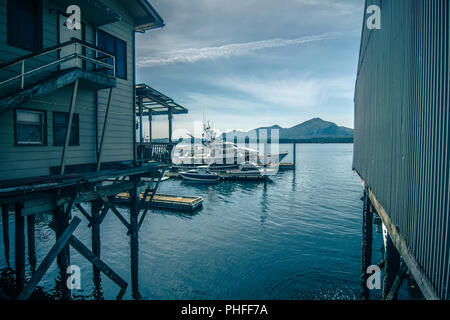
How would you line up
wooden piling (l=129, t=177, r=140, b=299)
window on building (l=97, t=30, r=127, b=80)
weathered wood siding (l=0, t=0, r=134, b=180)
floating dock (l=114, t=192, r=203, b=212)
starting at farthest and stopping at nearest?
floating dock (l=114, t=192, r=203, b=212) → wooden piling (l=129, t=177, r=140, b=299) → window on building (l=97, t=30, r=127, b=80) → weathered wood siding (l=0, t=0, r=134, b=180)

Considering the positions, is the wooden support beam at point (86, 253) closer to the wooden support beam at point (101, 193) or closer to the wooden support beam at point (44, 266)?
the wooden support beam at point (44, 266)

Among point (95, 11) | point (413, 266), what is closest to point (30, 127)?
point (95, 11)

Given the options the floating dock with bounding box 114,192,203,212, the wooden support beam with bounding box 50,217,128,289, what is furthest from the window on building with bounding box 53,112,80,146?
the floating dock with bounding box 114,192,203,212

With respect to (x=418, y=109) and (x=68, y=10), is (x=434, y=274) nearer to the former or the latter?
(x=418, y=109)

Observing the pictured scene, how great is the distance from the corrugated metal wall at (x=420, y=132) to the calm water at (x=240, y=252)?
1018 cm

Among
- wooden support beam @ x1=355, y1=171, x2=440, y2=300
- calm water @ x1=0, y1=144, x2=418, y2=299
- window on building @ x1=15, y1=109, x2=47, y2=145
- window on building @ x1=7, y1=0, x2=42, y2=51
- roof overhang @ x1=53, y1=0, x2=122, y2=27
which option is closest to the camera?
wooden support beam @ x1=355, y1=171, x2=440, y2=300

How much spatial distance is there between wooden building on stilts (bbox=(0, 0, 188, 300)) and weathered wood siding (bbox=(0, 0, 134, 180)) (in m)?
0.03

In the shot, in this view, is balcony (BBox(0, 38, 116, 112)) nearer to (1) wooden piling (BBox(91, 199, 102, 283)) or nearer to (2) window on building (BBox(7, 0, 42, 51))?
(2) window on building (BBox(7, 0, 42, 51))

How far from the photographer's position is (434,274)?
3.84 m

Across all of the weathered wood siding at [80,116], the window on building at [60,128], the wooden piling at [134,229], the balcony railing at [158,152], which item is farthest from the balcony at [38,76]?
the wooden piling at [134,229]

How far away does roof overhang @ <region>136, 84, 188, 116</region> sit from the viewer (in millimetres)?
11930

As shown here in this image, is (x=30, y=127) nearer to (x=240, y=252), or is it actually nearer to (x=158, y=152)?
(x=158, y=152)
